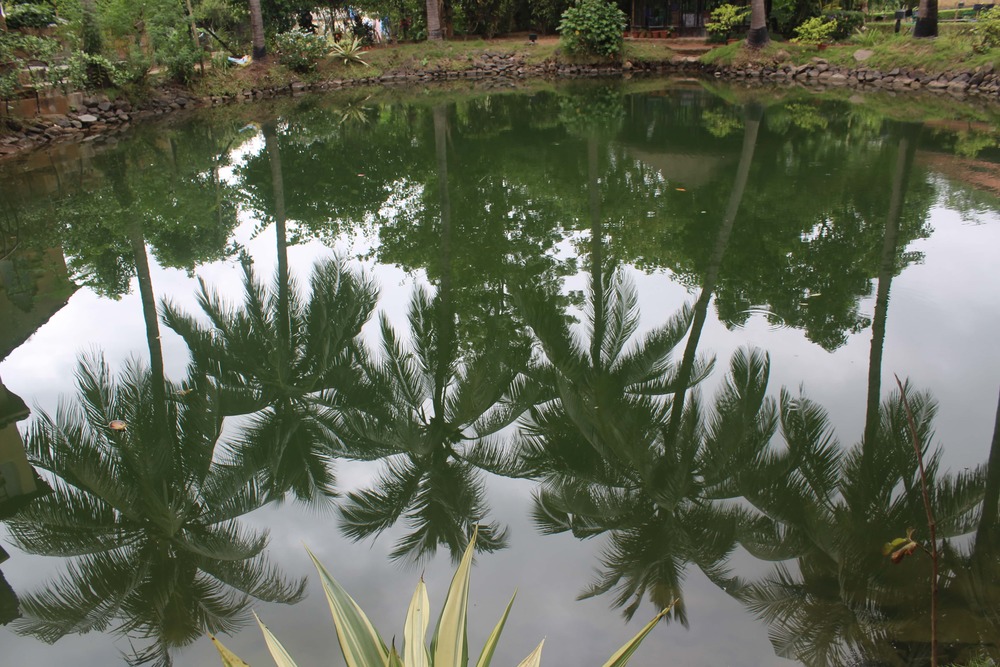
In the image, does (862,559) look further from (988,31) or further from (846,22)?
(846,22)

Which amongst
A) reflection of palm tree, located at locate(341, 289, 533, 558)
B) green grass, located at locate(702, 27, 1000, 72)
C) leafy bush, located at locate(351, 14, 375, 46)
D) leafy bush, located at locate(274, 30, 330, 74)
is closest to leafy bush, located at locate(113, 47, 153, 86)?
leafy bush, located at locate(274, 30, 330, 74)

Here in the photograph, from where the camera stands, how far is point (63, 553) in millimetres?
4285

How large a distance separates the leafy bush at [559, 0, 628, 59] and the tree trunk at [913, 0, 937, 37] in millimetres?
8828

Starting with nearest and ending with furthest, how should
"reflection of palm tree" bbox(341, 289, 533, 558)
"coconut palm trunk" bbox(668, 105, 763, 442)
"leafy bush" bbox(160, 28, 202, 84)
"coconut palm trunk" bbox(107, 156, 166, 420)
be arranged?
"reflection of palm tree" bbox(341, 289, 533, 558)
"coconut palm trunk" bbox(668, 105, 763, 442)
"coconut palm trunk" bbox(107, 156, 166, 420)
"leafy bush" bbox(160, 28, 202, 84)

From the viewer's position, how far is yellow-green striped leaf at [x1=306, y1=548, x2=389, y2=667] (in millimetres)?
2311

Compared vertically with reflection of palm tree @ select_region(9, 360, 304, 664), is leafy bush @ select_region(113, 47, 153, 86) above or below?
above

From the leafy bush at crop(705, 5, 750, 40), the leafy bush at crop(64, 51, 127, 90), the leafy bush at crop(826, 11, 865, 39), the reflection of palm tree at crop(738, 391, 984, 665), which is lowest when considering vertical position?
the reflection of palm tree at crop(738, 391, 984, 665)

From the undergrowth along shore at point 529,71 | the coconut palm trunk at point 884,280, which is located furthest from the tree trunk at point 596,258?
the undergrowth along shore at point 529,71

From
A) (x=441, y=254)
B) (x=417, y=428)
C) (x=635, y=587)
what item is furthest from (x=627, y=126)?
(x=635, y=587)

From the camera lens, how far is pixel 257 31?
23969mm

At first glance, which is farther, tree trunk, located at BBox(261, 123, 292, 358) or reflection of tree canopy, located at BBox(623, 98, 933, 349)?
reflection of tree canopy, located at BBox(623, 98, 933, 349)

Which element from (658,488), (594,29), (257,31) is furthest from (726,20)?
(658,488)

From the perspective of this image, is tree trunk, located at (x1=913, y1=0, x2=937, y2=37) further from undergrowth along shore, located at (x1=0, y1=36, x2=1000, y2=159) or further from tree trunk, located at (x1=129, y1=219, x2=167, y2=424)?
tree trunk, located at (x1=129, y1=219, x2=167, y2=424)

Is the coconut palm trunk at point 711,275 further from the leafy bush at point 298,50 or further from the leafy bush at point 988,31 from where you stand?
the leafy bush at point 298,50
